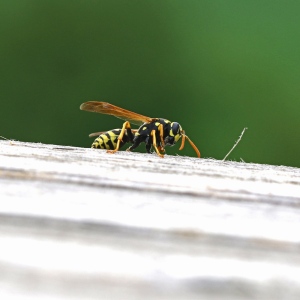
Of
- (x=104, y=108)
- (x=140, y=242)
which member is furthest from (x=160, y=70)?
(x=140, y=242)

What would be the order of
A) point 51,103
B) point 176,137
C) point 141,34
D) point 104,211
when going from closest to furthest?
point 104,211 < point 176,137 < point 51,103 < point 141,34

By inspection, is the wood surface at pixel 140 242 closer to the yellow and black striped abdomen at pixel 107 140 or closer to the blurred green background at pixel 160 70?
the yellow and black striped abdomen at pixel 107 140

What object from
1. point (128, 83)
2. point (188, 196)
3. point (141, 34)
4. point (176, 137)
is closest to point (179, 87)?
point (128, 83)

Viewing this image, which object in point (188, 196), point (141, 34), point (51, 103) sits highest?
point (188, 196)

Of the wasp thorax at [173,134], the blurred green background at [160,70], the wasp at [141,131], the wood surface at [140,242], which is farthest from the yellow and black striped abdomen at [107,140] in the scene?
the blurred green background at [160,70]

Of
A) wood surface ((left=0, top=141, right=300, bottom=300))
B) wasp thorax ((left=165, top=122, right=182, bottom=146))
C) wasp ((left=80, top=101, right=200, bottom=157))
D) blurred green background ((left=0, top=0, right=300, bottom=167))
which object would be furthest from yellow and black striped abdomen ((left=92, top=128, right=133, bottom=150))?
blurred green background ((left=0, top=0, right=300, bottom=167))

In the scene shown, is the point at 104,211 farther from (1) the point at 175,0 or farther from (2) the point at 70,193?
(1) the point at 175,0
